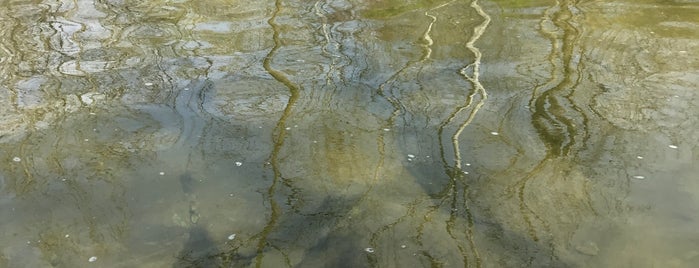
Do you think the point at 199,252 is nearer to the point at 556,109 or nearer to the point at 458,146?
the point at 458,146

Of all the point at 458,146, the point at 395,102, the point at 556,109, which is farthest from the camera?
the point at 395,102

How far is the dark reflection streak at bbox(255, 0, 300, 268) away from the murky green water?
16 millimetres

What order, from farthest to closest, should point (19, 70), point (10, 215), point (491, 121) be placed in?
point (19, 70) < point (491, 121) < point (10, 215)

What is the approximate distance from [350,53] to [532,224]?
9.28 feet

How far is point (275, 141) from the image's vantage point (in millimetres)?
3887

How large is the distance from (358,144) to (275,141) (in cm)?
49

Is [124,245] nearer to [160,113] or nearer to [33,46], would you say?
[160,113]

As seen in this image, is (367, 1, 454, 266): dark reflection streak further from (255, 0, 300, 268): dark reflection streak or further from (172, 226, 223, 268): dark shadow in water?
(172, 226, 223, 268): dark shadow in water

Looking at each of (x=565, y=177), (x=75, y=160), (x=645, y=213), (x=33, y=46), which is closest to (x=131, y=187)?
(x=75, y=160)

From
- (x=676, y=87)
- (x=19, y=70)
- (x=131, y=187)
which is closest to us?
(x=131, y=187)

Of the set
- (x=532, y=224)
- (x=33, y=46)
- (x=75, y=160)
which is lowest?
(x=33, y=46)

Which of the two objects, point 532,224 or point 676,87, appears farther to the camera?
point 676,87

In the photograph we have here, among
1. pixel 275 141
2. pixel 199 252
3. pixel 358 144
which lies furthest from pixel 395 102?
pixel 199 252

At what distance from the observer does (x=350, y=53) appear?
5480 mm
